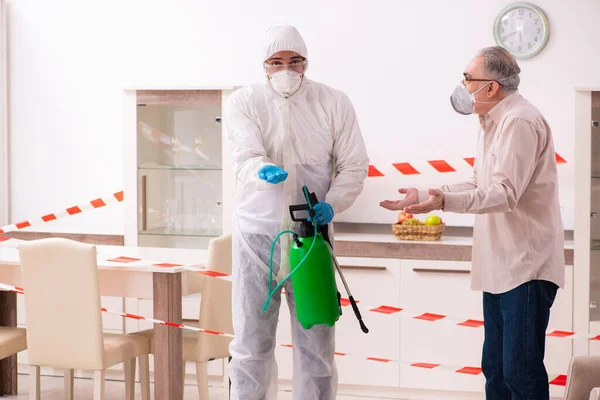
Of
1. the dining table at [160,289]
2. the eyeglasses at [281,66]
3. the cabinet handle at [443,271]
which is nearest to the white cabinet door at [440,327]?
the cabinet handle at [443,271]

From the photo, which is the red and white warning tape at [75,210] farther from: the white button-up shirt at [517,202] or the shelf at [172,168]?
the white button-up shirt at [517,202]

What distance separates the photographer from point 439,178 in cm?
496

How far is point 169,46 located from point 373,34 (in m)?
1.22

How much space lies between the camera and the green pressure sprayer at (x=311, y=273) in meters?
2.83

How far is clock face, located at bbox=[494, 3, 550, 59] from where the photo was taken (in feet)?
15.7

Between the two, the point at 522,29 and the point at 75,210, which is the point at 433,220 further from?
the point at 75,210

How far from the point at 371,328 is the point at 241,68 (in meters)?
1.70

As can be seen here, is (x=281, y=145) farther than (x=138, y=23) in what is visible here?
No

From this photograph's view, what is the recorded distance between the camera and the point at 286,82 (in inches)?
118

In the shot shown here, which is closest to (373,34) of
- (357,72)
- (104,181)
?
(357,72)

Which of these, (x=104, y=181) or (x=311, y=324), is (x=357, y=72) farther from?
(x=311, y=324)

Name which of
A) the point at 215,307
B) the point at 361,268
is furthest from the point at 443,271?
the point at 215,307

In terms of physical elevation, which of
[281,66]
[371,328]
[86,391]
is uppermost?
[281,66]

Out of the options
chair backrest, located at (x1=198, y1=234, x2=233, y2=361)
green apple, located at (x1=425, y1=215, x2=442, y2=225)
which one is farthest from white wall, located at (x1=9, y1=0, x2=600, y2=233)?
chair backrest, located at (x1=198, y1=234, x2=233, y2=361)
